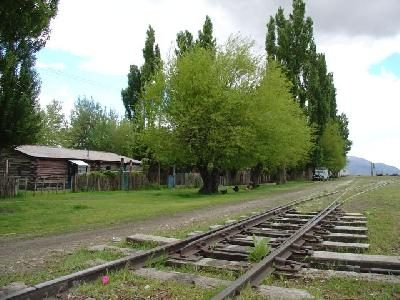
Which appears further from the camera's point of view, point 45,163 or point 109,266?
point 45,163

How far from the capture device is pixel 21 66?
19.2 m

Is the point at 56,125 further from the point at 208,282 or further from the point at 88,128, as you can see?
the point at 208,282

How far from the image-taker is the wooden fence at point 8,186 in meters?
26.0

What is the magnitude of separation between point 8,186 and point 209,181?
14.0 metres

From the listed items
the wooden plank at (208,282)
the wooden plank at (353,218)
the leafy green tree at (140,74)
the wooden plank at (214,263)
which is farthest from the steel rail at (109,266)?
the leafy green tree at (140,74)

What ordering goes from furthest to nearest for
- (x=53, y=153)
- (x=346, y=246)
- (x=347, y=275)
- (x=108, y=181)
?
(x=53, y=153), (x=108, y=181), (x=346, y=246), (x=347, y=275)

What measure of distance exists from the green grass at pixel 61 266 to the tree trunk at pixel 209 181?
1012 inches

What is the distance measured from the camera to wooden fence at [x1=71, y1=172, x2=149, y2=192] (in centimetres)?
3531

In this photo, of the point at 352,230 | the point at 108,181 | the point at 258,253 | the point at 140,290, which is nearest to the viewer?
the point at 140,290

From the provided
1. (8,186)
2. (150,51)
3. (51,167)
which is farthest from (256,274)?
(150,51)

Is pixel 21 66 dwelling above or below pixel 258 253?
above

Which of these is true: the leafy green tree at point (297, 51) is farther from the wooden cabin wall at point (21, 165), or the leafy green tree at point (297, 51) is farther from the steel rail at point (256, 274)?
the steel rail at point (256, 274)

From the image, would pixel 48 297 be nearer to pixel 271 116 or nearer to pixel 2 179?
pixel 2 179

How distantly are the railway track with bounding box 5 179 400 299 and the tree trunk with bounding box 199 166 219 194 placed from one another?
22009 millimetres
